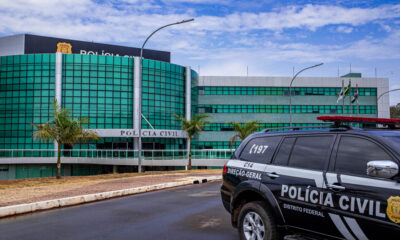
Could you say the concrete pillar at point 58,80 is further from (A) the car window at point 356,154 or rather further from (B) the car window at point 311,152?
(A) the car window at point 356,154

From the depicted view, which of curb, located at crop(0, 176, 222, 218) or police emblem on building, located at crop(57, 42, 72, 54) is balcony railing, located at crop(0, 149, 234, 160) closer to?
police emblem on building, located at crop(57, 42, 72, 54)

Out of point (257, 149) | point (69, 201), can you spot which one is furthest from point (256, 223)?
point (69, 201)

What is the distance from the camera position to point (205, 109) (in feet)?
196

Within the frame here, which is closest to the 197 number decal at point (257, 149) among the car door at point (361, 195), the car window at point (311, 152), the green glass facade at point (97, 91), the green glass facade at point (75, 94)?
the car window at point (311, 152)

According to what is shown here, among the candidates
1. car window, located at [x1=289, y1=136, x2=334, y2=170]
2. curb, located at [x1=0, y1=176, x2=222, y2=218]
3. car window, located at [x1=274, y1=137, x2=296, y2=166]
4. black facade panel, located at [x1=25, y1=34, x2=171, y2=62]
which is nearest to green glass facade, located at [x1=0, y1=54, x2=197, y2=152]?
black facade panel, located at [x1=25, y1=34, x2=171, y2=62]

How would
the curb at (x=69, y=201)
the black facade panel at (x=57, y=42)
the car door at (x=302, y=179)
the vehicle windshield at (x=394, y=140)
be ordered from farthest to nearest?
the black facade panel at (x=57, y=42)
the curb at (x=69, y=201)
the car door at (x=302, y=179)
the vehicle windshield at (x=394, y=140)

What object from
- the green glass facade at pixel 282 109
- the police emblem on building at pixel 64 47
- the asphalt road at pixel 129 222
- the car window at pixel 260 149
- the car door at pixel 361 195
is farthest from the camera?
the green glass facade at pixel 282 109

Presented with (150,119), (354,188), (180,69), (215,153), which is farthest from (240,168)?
(180,69)

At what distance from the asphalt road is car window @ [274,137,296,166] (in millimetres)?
1893

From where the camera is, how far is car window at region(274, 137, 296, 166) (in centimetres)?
511

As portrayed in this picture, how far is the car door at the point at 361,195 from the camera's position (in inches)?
146

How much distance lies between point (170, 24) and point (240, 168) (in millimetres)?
17464

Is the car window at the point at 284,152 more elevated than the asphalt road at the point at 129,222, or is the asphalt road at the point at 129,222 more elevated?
the car window at the point at 284,152

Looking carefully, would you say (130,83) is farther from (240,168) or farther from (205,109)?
(240,168)
